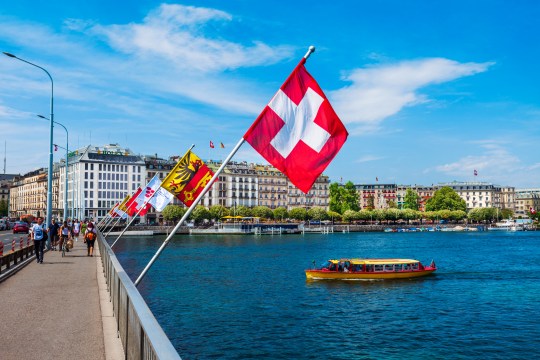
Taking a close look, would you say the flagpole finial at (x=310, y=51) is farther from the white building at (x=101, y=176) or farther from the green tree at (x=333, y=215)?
the green tree at (x=333, y=215)

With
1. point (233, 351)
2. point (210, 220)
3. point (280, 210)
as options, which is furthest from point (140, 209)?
point (280, 210)

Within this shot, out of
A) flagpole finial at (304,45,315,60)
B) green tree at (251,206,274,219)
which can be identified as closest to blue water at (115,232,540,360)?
flagpole finial at (304,45,315,60)

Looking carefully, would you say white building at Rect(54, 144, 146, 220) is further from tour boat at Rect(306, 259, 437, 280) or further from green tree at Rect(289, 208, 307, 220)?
tour boat at Rect(306, 259, 437, 280)

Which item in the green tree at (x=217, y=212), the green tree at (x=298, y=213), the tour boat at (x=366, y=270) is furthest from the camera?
the green tree at (x=298, y=213)

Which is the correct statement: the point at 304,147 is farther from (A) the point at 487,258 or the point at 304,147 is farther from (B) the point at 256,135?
(A) the point at 487,258

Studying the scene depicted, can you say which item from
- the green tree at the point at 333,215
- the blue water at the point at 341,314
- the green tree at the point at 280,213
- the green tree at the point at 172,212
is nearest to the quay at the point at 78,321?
the blue water at the point at 341,314

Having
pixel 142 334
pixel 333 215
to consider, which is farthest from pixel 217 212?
pixel 142 334

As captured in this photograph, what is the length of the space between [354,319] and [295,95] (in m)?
24.5

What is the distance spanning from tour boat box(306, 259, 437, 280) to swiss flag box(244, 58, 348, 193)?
4090 centimetres

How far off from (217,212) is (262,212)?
18686 mm

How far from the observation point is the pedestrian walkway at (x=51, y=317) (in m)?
11.4

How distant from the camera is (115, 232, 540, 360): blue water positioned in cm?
2692

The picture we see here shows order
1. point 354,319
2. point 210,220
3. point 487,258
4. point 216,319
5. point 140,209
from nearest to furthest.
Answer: point 216,319, point 354,319, point 140,209, point 487,258, point 210,220

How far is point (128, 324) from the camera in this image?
10.0 meters
